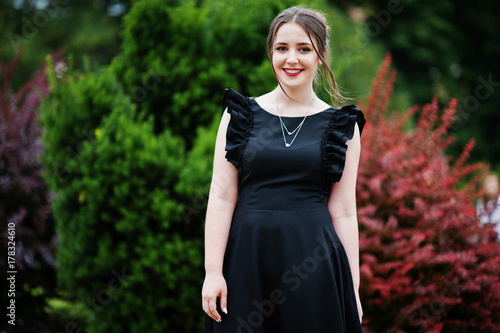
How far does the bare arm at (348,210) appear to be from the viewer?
91.0 inches

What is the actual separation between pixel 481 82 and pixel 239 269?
584 inches

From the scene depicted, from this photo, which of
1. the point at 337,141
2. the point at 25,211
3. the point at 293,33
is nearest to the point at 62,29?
the point at 25,211

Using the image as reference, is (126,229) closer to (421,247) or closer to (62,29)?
(421,247)

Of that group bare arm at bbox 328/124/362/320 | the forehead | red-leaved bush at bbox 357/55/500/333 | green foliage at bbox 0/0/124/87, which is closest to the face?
the forehead

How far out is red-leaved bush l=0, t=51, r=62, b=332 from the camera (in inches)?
171

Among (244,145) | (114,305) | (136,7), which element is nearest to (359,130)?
(244,145)

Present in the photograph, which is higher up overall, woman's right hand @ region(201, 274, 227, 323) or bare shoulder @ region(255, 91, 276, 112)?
bare shoulder @ region(255, 91, 276, 112)

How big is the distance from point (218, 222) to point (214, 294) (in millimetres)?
325

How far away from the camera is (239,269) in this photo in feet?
7.17

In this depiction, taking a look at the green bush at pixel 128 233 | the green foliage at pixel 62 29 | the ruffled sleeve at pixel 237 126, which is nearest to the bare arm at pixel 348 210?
the ruffled sleeve at pixel 237 126

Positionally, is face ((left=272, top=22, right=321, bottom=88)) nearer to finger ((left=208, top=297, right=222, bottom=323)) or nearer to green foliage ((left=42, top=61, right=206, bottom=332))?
finger ((left=208, top=297, right=222, bottom=323))

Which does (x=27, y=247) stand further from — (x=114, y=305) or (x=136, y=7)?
(x=136, y=7)

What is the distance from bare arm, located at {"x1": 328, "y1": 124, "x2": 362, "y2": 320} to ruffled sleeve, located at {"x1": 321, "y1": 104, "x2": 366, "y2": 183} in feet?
0.18

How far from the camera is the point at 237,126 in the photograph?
2268mm
